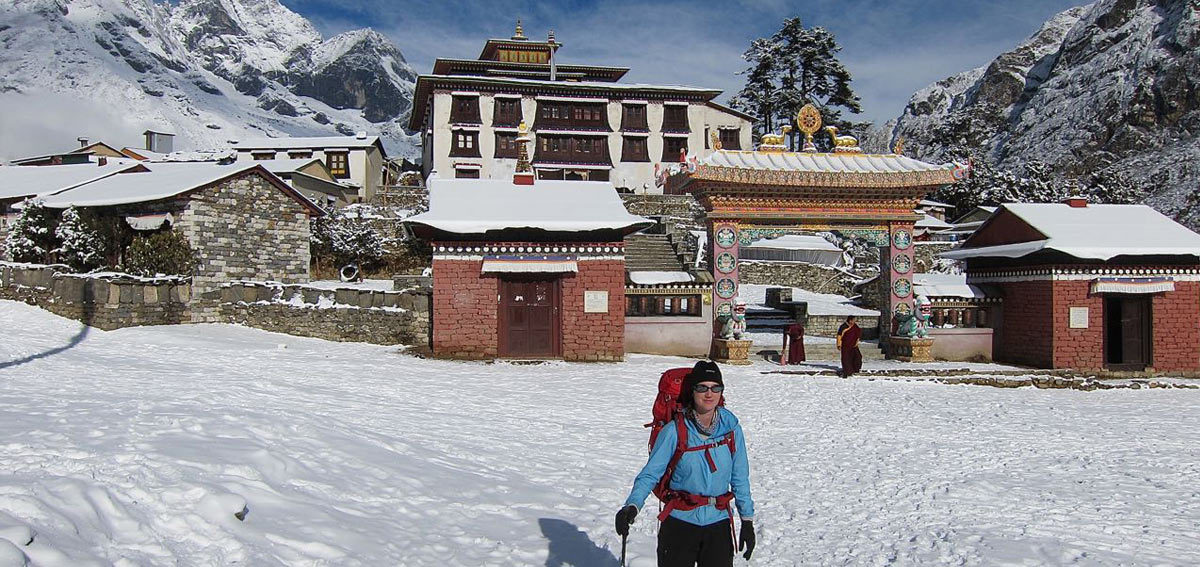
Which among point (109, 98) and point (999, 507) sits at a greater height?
point (109, 98)

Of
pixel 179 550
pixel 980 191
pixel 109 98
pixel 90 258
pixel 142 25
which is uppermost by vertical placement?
pixel 142 25

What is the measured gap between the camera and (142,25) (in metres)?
155

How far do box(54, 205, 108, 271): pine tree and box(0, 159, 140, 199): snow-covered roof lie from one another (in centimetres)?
301

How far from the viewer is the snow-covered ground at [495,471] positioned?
5.12 metres

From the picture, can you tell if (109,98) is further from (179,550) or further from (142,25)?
(179,550)

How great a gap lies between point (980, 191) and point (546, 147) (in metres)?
26.8

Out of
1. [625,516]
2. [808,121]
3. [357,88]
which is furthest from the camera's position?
[357,88]

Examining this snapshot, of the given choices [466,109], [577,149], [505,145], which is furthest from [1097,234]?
[466,109]

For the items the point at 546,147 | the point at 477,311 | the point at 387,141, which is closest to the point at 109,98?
the point at 387,141

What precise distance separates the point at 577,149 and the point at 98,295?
108 ft

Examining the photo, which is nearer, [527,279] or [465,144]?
[527,279]

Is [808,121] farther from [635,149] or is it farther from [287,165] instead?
[287,165]

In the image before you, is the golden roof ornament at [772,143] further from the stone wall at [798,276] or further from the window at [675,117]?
the window at [675,117]

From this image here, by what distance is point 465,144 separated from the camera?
46.1 meters
